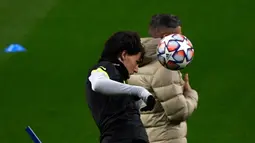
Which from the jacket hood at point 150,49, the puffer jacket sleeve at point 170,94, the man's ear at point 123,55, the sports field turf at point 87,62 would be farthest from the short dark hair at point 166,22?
the sports field turf at point 87,62

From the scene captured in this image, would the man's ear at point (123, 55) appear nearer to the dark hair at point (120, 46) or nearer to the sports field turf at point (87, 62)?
the dark hair at point (120, 46)

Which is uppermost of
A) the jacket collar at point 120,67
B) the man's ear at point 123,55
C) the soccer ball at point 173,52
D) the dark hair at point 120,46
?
the dark hair at point 120,46

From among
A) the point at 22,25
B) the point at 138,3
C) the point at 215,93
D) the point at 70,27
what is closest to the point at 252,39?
the point at 215,93

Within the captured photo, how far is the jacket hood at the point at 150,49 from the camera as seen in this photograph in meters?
6.05

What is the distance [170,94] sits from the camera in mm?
5949

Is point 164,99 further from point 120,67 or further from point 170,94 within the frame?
point 120,67

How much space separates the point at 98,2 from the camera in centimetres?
1096

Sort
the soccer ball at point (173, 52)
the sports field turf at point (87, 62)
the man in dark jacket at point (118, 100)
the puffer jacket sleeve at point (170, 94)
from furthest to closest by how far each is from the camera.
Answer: the sports field turf at point (87, 62) → the puffer jacket sleeve at point (170, 94) → the soccer ball at point (173, 52) → the man in dark jacket at point (118, 100)

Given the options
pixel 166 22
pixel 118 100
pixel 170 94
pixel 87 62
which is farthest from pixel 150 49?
pixel 87 62

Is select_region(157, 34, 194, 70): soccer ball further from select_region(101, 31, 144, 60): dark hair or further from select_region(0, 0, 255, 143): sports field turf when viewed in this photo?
select_region(0, 0, 255, 143): sports field turf

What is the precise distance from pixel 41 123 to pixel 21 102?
493 mm

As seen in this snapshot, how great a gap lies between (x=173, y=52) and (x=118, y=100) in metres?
1.24

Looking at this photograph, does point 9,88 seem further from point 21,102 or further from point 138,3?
point 138,3

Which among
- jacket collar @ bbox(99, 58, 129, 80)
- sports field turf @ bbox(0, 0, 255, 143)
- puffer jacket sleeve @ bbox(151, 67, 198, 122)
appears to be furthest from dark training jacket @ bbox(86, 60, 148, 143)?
sports field turf @ bbox(0, 0, 255, 143)
